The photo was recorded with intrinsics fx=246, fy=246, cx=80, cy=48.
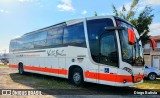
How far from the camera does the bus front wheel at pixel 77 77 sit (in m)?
13.0

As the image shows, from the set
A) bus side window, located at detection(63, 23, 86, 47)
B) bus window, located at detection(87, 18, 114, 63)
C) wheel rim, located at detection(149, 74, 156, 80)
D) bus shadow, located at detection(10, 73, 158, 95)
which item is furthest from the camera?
wheel rim, located at detection(149, 74, 156, 80)

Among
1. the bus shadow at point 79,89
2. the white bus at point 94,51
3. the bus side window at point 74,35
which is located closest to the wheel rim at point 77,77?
the white bus at point 94,51

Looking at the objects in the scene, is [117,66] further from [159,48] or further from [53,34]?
[159,48]

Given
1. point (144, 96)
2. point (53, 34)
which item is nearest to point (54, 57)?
point (53, 34)

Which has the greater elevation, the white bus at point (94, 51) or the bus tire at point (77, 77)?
the white bus at point (94, 51)

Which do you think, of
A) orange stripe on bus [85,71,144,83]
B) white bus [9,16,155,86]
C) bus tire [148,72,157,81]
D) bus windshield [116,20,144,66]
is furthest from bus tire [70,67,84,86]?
bus tire [148,72,157,81]

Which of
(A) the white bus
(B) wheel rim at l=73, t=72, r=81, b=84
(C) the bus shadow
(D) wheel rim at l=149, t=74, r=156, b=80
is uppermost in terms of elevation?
(A) the white bus

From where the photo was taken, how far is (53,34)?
15.7 metres

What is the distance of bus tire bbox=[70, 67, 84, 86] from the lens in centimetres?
1297

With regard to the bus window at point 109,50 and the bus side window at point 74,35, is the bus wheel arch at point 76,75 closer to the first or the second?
the bus side window at point 74,35

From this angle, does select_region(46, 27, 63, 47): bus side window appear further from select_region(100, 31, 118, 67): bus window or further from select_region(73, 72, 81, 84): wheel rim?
select_region(100, 31, 118, 67): bus window

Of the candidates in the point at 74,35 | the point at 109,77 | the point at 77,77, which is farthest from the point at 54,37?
the point at 109,77

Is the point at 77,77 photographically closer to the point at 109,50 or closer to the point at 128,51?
the point at 109,50

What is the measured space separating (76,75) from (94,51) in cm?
204
